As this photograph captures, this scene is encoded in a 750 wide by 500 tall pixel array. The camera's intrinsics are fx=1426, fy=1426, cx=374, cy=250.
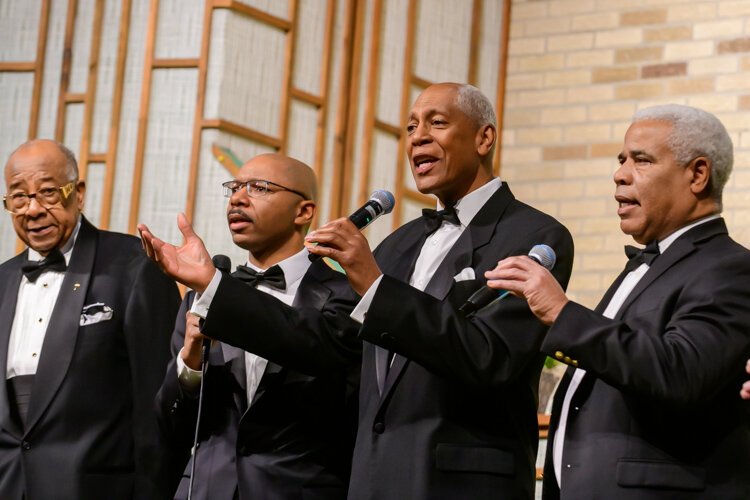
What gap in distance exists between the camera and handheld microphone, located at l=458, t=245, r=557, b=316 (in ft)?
9.34

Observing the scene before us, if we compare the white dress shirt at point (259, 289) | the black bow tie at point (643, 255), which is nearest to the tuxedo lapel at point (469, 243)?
the black bow tie at point (643, 255)

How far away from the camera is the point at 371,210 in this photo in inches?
121

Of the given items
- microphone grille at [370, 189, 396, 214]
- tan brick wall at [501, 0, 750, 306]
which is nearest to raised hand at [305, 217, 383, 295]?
microphone grille at [370, 189, 396, 214]

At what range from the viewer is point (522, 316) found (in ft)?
10.1

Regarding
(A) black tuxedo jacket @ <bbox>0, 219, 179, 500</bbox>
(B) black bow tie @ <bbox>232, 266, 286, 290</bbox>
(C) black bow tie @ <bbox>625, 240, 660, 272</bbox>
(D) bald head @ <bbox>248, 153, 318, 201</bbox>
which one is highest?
(D) bald head @ <bbox>248, 153, 318, 201</bbox>

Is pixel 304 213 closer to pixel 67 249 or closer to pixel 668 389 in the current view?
pixel 67 249

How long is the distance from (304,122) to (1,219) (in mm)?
1369

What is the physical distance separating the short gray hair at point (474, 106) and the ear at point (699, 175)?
2.03 ft

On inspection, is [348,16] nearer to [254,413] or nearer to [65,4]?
[65,4]

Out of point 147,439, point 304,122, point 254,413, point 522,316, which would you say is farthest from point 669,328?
point 304,122

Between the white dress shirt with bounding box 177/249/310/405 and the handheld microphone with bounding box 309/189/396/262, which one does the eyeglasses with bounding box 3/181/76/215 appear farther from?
the handheld microphone with bounding box 309/189/396/262

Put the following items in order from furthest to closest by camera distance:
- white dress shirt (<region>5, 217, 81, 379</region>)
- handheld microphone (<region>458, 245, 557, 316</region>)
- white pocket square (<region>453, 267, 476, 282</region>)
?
white dress shirt (<region>5, 217, 81, 379</region>)
white pocket square (<region>453, 267, 476, 282</region>)
handheld microphone (<region>458, 245, 557, 316</region>)

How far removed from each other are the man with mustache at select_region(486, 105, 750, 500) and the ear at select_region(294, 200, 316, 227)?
3.46ft

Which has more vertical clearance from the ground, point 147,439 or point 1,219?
point 1,219
